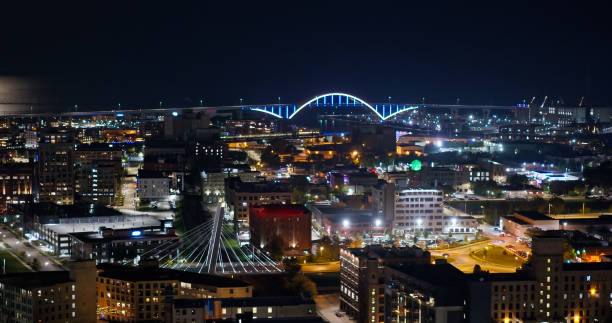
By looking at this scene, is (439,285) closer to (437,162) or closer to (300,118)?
(437,162)

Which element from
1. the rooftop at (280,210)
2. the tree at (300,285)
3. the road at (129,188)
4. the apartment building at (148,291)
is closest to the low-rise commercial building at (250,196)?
the rooftop at (280,210)

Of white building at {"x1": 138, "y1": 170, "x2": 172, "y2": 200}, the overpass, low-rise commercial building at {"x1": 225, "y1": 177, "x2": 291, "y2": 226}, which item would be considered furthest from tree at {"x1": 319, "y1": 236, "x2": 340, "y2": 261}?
the overpass

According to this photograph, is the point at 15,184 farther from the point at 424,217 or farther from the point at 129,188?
the point at 424,217

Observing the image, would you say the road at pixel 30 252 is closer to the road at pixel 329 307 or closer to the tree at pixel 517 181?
the road at pixel 329 307

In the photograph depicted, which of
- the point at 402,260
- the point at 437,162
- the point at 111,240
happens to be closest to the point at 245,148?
the point at 437,162

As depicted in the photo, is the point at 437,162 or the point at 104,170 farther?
the point at 437,162
